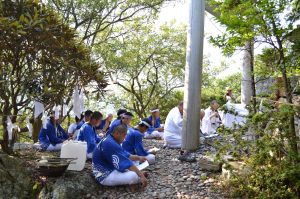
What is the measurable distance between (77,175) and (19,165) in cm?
118

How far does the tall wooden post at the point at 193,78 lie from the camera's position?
745cm

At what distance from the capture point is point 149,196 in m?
5.22

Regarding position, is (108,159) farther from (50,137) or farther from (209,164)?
(50,137)

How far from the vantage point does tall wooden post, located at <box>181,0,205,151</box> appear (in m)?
7.45

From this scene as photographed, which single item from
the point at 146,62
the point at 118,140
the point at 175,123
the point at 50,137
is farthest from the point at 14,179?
the point at 146,62

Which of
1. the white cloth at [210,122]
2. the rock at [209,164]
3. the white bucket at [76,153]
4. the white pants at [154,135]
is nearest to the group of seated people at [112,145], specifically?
the white bucket at [76,153]

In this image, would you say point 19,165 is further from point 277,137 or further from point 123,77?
point 123,77

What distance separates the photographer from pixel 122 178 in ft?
17.5

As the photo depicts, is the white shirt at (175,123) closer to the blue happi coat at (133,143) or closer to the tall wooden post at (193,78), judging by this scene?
the tall wooden post at (193,78)

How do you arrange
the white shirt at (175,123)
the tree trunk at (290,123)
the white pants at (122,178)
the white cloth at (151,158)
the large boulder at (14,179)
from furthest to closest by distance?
1. the white shirt at (175,123)
2. the white cloth at (151,158)
3. the large boulder at (14,179)
4. the white pants at (122,178)
5. the tree trunk at (290,123)

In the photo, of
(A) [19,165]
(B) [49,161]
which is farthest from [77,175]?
(A) [19,165]

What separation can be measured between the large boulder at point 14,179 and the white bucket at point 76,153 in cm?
74

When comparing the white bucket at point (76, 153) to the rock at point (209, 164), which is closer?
the white bucket at point (76, 153)

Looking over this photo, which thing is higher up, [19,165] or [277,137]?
[277,137]
